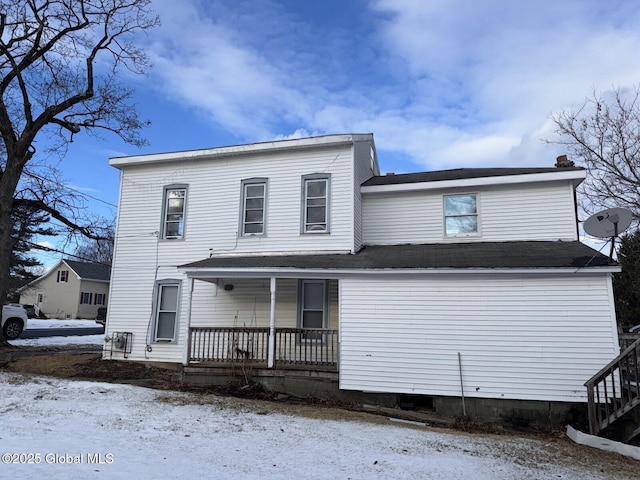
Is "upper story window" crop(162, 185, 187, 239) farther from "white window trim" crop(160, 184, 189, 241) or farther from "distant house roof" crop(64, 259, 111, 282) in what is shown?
"distant house roof" crop(64, 259, 111, 282)

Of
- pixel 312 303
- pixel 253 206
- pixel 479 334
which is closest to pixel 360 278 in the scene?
pixel 312 303

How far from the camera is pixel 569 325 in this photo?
8312 millimetres

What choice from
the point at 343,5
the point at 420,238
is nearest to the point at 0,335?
the point at 420,238

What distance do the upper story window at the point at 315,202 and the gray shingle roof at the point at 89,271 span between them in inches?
1356

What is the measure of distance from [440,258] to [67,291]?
40691 millimetres

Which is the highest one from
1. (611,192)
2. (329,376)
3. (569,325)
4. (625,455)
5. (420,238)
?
(611,192)

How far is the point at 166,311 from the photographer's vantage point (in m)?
12.2

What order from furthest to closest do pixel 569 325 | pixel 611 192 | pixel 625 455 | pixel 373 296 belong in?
1. pixel 611 192
2. pixel 373 296
3. pixel 569 325
4. pixel 625 455

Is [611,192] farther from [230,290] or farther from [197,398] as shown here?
[197,398]

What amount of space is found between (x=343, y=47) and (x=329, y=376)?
999cm

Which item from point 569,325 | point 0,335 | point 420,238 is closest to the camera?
point 569,325

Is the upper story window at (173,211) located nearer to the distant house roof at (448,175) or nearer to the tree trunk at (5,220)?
the distant house roof at (448,175)

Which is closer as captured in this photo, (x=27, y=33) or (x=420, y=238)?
(x=420, y=238)

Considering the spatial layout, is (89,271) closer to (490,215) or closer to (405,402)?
(405,402)
